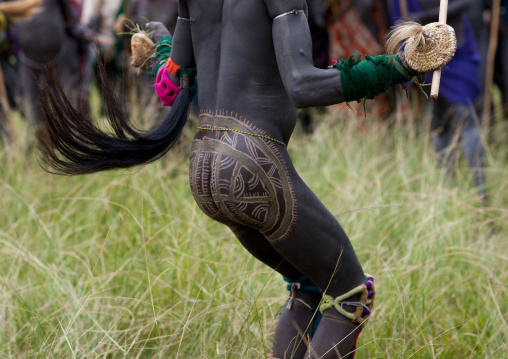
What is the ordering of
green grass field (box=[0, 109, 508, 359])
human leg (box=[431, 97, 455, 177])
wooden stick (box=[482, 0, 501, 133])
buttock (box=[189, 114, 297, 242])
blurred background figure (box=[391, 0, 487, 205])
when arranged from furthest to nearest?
wooden stick (box=[482, 0, 501, 133]), human leg (box=[431, 97, 455, 177]), blurred background figure (box=[391, 0, 487, 205]), green grass field (box=[0, 109, 508, 359]), buttock (box=[189, 114, 297, 242])

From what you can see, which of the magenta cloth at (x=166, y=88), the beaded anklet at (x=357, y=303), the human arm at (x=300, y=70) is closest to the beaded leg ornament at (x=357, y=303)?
the beaded anklet at (x=357, y=303)

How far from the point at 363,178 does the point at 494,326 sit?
134 centimetres

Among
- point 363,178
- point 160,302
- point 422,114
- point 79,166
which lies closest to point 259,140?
point 79,166

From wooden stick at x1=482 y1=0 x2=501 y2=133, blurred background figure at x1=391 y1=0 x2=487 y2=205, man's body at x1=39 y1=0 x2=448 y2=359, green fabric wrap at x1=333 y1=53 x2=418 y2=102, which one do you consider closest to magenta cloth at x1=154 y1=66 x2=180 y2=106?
man's body at x1=39 y1=0 x2=448 y2=359

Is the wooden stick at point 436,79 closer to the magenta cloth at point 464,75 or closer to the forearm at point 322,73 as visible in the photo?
the forearm at point 322,73

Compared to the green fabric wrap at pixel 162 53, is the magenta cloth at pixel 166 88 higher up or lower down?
lower down

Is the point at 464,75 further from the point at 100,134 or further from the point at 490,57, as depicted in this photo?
the point at 100,134

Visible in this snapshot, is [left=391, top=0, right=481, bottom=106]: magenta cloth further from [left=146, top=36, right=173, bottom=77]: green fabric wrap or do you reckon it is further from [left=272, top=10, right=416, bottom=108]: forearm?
[left=272, top=10, right=416, bottom=108]: forearm

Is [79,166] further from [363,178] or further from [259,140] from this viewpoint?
[363,178]

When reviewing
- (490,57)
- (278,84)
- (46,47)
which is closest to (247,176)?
(278,84)

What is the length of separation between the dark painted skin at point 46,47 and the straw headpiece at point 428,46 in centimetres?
284

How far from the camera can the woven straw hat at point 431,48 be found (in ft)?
5.02

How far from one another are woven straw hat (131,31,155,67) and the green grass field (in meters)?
0.54

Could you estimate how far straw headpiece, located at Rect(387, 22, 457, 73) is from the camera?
1.53 meters
